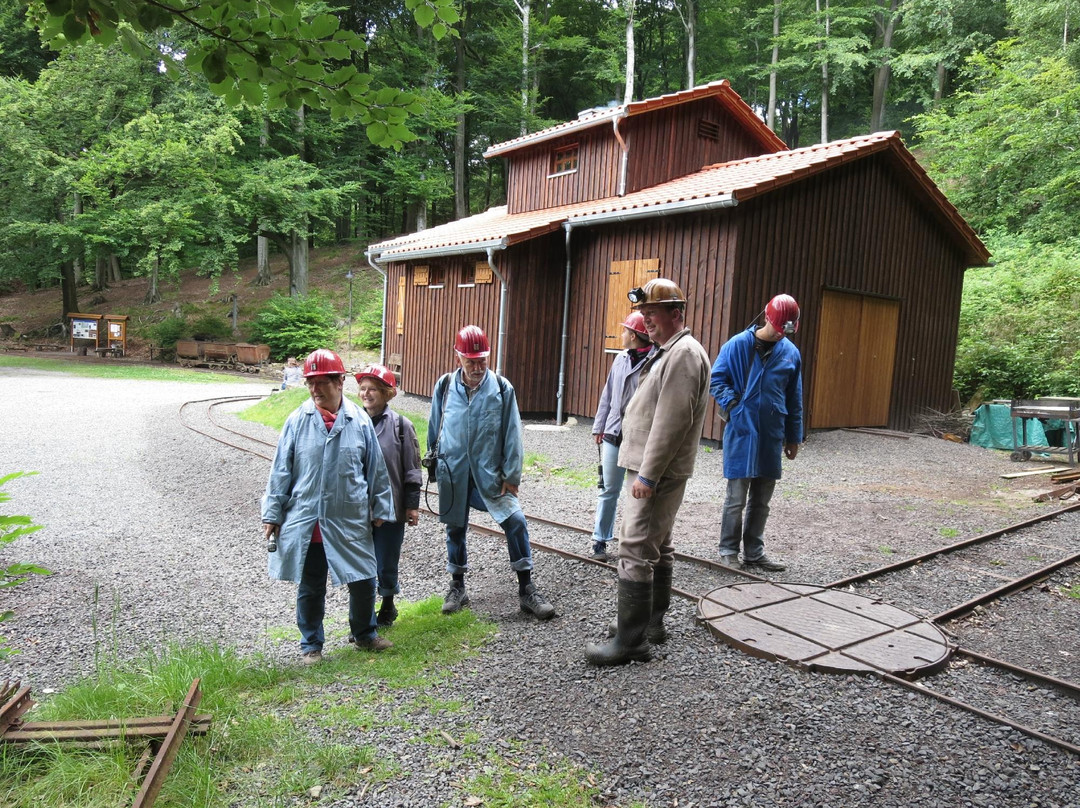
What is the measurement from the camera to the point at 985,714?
10.8 ft

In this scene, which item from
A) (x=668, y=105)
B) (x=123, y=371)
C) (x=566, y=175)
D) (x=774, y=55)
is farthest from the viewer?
(x=774, y=55)

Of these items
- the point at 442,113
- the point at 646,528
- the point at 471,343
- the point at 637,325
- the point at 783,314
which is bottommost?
the point at 646,528

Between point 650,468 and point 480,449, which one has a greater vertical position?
point 650,468

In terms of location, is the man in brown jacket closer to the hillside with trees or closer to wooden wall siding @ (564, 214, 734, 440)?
the hillside with trees

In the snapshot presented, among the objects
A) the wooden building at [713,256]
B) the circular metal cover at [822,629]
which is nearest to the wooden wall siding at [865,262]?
the wooden building at [713,256]

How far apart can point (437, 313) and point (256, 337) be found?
46.2 feet

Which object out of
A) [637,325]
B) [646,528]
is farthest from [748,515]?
[646,528]

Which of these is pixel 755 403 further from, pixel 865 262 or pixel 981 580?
pixel 865 262

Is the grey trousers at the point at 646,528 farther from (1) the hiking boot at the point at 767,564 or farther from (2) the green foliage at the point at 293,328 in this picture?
(2) the green foliage at the point at 293,328

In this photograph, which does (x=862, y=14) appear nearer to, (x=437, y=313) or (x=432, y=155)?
(x=432, y=155)

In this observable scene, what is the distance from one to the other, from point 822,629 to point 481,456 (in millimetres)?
2341

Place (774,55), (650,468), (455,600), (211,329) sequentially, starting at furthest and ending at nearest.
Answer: (774,55) < (211,329) < (455,600) < (650,468)

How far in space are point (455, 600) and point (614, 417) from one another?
1811mm

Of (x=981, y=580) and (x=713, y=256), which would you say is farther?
(x=713, y=256)
